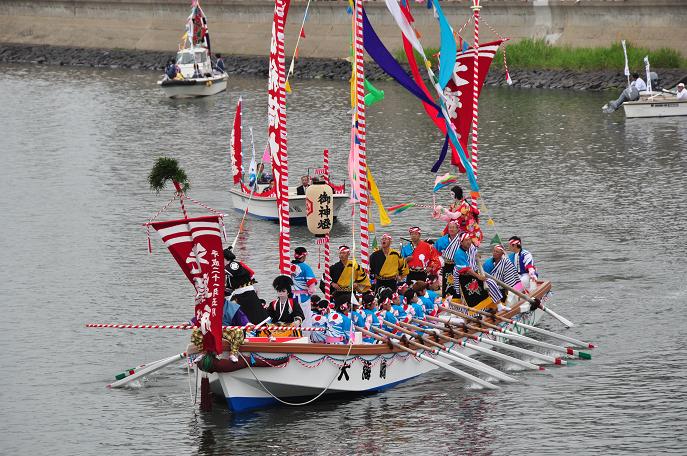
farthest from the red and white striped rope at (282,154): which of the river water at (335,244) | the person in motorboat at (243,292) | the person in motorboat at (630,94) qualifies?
the person in motorboat at (630,94)

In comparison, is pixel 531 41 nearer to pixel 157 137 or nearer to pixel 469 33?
pixel 469 33

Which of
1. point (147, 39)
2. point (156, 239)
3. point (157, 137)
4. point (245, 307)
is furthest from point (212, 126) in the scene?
point (245, 307)

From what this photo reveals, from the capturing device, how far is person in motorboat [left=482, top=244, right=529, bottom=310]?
30859 mm

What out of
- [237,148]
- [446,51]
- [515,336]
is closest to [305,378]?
[515,336]

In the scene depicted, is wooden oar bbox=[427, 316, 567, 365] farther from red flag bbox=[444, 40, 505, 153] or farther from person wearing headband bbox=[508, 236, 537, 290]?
red flag bbox=[444, 40, 505, 153]

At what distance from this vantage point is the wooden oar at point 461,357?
27.5 m

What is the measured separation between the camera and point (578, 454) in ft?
79.3

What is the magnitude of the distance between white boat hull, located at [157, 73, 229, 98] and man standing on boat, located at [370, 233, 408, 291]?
5476 cm

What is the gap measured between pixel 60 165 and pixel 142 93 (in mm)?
27874

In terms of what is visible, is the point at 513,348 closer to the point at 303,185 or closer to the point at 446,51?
the point at 446,51

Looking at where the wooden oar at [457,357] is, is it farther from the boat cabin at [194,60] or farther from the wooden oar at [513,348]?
the boat cabin at [194,60]

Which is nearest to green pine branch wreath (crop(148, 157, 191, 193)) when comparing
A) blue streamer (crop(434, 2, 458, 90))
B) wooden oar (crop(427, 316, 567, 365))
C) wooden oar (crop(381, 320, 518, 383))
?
wooden oar (crop(381, 320, 518, 383))

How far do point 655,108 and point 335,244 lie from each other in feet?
102

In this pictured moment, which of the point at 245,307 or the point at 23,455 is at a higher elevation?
the point at 245,307
